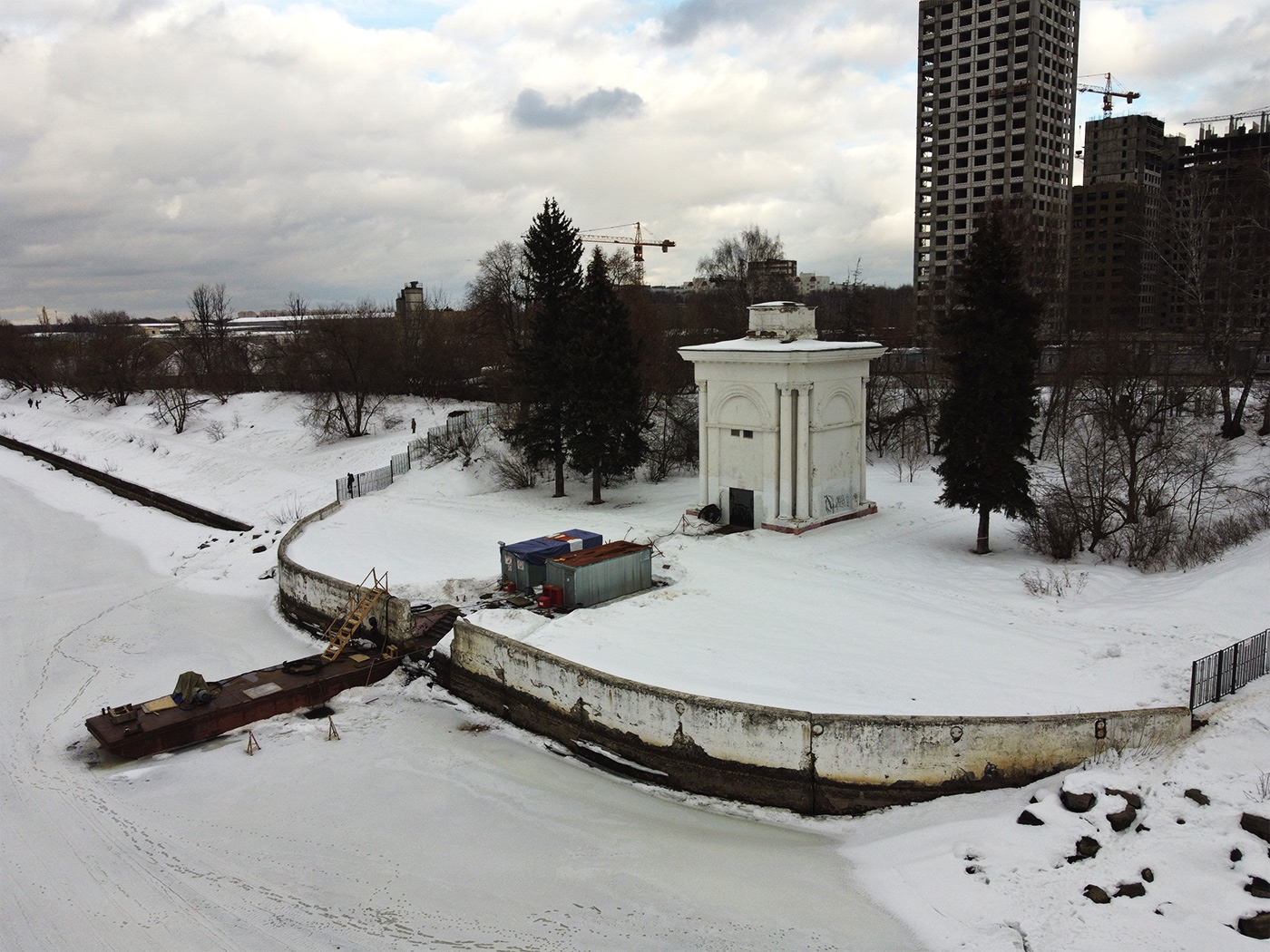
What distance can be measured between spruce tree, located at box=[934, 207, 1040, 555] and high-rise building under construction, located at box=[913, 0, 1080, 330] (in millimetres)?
54406

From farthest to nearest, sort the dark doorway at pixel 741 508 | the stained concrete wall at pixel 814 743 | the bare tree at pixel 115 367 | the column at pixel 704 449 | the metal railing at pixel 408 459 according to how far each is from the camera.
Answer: the bare tree at pixel 115 367 < the metal railing at pixel 408 459 < the column at pixel 704 449 < the dark doorway at pixel 741 508 < the stained concrete wall at pixel 814 743

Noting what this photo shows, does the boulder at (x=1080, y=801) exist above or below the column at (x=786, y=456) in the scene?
below

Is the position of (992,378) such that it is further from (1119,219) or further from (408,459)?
(1119,219)

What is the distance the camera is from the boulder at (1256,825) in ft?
36.9

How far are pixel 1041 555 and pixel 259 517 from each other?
29.1m

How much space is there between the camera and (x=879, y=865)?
41.9 ft

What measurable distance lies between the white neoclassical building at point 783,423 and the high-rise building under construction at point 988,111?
51.6 meters

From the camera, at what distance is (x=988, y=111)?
256 feet

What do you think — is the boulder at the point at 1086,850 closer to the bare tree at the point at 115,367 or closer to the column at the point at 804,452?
the column at the point at 804,452

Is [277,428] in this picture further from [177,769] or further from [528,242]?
[177,769]

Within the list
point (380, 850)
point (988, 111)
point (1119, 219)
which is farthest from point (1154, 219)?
point (380, 850)

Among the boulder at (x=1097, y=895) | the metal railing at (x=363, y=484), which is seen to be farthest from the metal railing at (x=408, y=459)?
the boulder at (x=1097, y=895)

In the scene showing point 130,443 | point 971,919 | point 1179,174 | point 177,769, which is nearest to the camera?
point 971,919

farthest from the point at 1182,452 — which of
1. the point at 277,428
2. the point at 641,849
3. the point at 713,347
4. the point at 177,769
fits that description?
the point at 277,428
